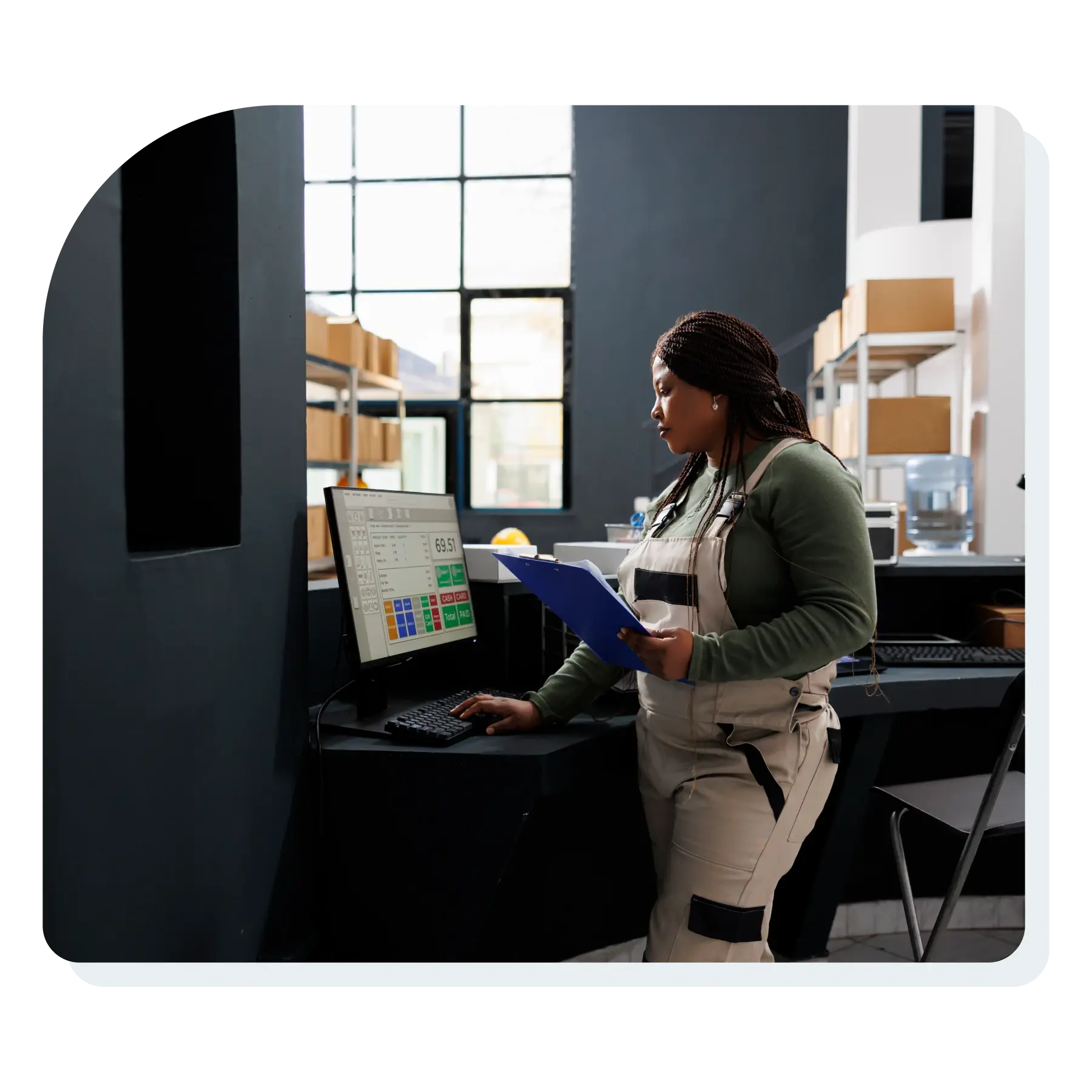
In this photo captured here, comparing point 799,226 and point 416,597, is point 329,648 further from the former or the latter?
point 799,226

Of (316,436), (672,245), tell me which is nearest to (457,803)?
(316,436)

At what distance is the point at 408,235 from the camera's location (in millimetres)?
7125

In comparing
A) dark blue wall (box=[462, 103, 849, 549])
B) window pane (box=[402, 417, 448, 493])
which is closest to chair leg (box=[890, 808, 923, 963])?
dark blue wall (box=[462, 103, 849, 549])

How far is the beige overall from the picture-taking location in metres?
1.43

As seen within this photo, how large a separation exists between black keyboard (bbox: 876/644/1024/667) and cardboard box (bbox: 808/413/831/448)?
306cm

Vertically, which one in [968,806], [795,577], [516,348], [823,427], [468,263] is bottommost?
[968,806]

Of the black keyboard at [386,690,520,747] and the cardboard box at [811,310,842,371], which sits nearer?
the black keyboard at [386,690,520,747]

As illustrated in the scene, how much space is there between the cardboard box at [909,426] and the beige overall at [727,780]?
3129mm

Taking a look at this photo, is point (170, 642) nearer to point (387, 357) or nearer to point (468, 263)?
point (387, 357)

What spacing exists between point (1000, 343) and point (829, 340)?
133cm

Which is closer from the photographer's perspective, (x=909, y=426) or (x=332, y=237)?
(x=909, y=426)

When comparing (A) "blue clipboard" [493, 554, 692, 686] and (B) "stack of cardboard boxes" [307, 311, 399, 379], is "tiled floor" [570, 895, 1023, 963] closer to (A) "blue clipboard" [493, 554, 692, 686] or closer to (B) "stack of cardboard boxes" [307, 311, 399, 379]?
(A) "blue clipboard" [493, 554, 692, 686]

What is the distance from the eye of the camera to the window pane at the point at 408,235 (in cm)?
709

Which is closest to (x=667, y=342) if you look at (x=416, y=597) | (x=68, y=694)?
(x=416, y=597)
